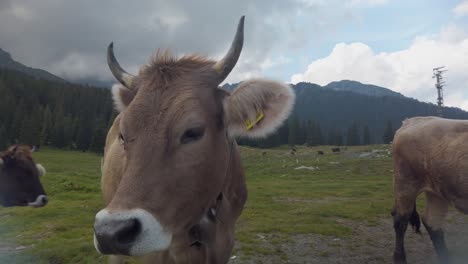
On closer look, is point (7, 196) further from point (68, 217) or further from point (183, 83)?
point (183, 83)

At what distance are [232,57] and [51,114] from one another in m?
105

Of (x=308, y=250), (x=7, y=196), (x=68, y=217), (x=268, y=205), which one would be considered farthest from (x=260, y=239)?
(x=7, y=196)

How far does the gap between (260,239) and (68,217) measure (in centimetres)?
719

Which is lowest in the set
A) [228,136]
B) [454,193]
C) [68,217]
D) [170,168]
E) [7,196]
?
[68,217]

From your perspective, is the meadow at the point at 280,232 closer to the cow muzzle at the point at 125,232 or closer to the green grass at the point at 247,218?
the green grass at the point at 247,218

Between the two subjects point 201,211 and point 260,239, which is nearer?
point 201,211

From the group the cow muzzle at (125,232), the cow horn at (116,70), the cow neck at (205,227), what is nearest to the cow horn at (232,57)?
the cow neck at (205,227)

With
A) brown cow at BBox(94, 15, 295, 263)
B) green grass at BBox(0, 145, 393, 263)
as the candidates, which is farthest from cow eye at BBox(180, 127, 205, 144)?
green grass at BBox(0, 145, 393, 263)

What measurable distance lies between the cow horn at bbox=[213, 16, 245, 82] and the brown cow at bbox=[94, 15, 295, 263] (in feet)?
0.03

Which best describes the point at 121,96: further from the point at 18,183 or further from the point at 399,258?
the point at 18,183

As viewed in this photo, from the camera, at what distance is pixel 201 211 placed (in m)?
3.40

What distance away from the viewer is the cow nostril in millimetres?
2539

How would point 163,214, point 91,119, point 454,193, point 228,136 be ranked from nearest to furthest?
1. point 163,214
2. point 228,136
3. point 454,193
4. point 91,119

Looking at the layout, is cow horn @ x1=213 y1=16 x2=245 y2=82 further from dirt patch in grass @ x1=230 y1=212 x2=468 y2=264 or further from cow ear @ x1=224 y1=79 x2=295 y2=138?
dirt patch in grass @ x1=230 y1=212 x2=468 y2=264
